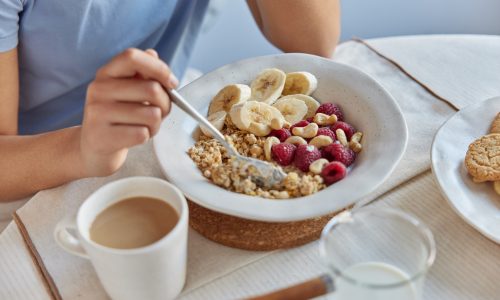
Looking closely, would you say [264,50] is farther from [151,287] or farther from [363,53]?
[151,287]

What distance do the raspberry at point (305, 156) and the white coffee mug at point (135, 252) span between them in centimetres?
19

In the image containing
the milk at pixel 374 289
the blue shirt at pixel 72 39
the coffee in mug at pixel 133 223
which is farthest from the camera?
the blue shirt at pixel 72 39

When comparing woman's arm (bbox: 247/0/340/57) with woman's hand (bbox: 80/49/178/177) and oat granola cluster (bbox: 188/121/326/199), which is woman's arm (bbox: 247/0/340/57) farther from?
woman's hand (bbox: 80/49/178/177)

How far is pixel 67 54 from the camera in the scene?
40.2 inches

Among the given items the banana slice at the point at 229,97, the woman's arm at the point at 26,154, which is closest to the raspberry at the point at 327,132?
the banana slice at the point at 229,97

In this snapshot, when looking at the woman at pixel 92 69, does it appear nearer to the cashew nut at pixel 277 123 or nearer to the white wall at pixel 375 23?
the cashew nut at pixel 277 123

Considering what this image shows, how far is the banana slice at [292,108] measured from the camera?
0.88 meters

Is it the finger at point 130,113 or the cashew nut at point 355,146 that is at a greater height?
the finger at point 130,113

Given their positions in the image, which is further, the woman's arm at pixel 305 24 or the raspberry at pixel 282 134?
the woman's arm at pixel 305 24

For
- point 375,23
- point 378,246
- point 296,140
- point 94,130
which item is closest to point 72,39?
point 94,130

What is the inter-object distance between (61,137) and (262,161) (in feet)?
0.96

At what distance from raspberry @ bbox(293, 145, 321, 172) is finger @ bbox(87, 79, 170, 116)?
7.6 inches

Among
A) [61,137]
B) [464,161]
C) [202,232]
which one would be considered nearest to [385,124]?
[464,161]

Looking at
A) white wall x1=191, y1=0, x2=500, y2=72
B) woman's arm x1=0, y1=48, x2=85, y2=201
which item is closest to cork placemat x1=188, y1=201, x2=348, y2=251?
woman's arm x1=0, y1=48, x2=85, y2=201
